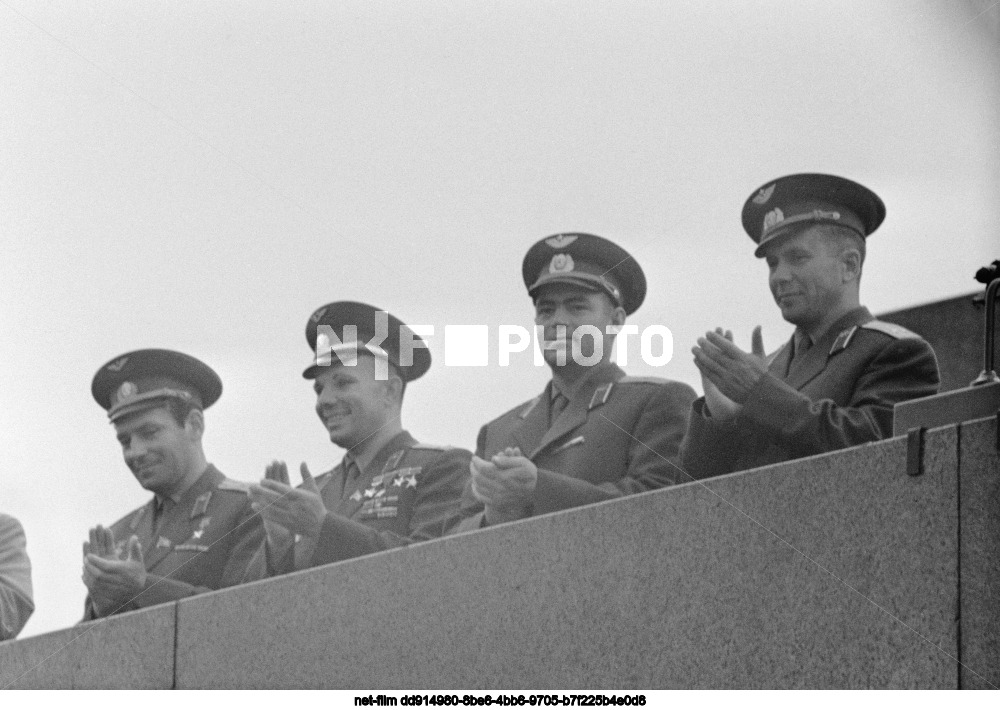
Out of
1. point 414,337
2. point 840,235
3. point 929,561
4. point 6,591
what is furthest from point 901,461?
point 6,591

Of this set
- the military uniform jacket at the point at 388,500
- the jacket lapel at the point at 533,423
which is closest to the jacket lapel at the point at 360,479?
the military uniform jacket at the point at 388,500

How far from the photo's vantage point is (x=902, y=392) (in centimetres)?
222

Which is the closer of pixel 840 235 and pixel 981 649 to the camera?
pixel 981 649

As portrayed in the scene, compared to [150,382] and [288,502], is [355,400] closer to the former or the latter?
[288,502]

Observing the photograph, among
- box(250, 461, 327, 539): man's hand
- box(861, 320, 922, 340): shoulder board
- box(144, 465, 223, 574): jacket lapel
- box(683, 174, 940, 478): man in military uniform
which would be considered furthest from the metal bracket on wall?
box(144, 465, 223, 574): jacket lapel

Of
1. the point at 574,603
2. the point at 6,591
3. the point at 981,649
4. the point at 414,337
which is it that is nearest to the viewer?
the point at 981,649

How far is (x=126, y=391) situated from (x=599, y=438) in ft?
3.46

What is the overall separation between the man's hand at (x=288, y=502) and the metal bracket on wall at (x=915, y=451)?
1.13 meters

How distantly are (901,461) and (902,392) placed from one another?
18 cm

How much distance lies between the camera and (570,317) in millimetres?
2678

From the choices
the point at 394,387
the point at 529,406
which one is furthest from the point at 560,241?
the point at 394,387

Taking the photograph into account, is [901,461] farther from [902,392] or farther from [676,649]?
[676,649]

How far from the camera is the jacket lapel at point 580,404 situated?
8.53 feet

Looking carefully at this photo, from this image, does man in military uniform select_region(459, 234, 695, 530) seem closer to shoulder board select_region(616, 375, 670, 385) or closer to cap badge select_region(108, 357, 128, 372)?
shoulder board select_region(616, 375, 670, 385)
